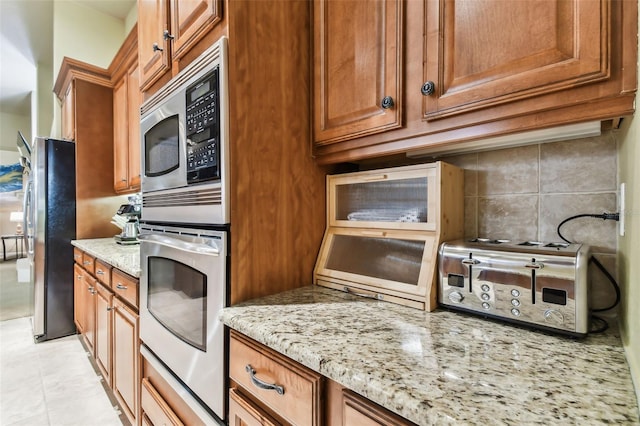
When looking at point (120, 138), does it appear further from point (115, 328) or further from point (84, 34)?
point (115, 328)

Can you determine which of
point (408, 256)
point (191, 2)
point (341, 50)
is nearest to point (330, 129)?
point (341, 50)

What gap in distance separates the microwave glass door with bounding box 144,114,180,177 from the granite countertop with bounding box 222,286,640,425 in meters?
0.66

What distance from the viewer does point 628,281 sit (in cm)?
67

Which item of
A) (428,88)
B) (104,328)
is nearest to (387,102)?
(428,88)

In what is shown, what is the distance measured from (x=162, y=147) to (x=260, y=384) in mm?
998

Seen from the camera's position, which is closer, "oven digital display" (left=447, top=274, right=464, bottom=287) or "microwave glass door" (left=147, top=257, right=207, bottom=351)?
"oven digital display" (left=447, top=274, right=464, bottom=287)

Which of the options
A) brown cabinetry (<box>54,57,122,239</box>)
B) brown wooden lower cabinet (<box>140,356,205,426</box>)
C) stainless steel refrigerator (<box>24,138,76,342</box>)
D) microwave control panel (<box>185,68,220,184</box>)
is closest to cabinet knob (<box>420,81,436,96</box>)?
microwave control panel (<box>185,68,220,184</box>)

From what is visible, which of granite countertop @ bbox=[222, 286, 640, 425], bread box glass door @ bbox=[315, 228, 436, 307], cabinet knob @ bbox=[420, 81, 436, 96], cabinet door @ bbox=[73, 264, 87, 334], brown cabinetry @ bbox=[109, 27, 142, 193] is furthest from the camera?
cabinet door @ bbox=[73, 264, 87, 334]

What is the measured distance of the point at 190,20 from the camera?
1.10 m

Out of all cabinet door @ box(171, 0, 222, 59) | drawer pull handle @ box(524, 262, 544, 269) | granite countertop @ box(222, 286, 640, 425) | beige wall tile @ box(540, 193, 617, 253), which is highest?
cabinet door @ box(171, 0, 222, 59)

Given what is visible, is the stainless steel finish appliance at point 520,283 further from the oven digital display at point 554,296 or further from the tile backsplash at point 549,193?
the tile backsplash at point 549,193

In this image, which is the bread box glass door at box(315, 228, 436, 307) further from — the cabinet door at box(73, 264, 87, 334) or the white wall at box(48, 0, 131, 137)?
the white wall at box(48, 0, 131, 137)

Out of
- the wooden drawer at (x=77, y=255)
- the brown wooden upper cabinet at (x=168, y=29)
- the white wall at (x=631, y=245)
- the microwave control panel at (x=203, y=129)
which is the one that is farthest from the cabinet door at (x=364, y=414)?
the wooden drawer at (x=77, y=255)

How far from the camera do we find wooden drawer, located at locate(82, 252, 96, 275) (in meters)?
2.15
